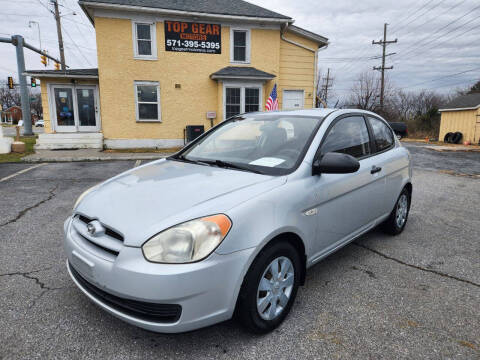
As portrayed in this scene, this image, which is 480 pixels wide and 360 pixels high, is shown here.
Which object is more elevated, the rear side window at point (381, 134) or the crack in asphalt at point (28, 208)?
the rear side window at point (381, 134)

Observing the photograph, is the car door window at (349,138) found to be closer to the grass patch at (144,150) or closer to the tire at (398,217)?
the tire at (398,217)

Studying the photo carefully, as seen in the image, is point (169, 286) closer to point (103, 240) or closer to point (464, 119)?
point (103, 240)

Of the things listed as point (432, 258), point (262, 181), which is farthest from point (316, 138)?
point (432, 258)

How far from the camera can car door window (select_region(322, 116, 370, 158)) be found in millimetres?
2978

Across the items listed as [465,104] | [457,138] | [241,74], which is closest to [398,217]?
[241,74]

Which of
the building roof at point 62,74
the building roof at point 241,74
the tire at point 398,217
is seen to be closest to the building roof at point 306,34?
the building roof at point 241,74

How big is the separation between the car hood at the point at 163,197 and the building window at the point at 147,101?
11761mm

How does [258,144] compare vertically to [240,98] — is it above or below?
below

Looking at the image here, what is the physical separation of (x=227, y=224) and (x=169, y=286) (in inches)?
19.0

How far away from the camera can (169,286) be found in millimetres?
1771

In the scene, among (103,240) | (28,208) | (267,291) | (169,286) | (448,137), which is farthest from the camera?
(448,137)

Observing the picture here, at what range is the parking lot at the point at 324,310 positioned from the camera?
6.88 ft

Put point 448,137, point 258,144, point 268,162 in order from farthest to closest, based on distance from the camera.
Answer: point 448,137 → point 258,144 → point 268,162

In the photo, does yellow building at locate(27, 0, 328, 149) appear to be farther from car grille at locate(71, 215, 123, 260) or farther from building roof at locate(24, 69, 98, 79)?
car grille at locate(71, 215, 123, 260)
